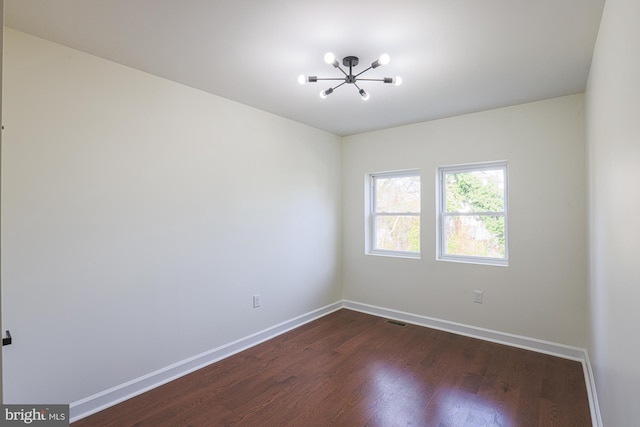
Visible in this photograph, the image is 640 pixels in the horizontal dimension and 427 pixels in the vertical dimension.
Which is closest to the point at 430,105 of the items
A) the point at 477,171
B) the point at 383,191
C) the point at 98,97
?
the point at 477,171

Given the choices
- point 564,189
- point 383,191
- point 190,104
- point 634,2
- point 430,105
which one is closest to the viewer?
point 634,2

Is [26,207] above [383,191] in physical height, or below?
below

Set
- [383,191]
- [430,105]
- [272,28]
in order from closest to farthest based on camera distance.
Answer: [272,28] → [430,105] → [383,191]

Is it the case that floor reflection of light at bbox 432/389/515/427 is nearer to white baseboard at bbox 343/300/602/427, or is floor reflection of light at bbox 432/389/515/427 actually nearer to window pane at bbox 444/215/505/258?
white baseboard at bbox 343/300/602/427

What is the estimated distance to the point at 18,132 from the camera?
2.09m

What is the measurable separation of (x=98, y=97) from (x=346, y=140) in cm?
309

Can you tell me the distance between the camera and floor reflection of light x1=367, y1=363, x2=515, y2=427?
2262 millimetres

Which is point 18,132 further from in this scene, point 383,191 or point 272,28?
point 383,191

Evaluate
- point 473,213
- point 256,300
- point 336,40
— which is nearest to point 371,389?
point 256,300

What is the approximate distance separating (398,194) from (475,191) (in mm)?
964

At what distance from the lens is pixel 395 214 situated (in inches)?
175

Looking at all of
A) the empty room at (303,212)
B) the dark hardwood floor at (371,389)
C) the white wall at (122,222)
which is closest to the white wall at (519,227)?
the empty room at (303,212)

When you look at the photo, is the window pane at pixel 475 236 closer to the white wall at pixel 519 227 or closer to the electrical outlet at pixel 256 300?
the white wall at pixel 519 227

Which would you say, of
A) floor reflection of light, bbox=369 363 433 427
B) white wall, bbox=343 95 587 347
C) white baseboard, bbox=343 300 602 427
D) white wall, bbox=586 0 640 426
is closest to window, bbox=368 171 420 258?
white wall, bbox=343 95 587 347
